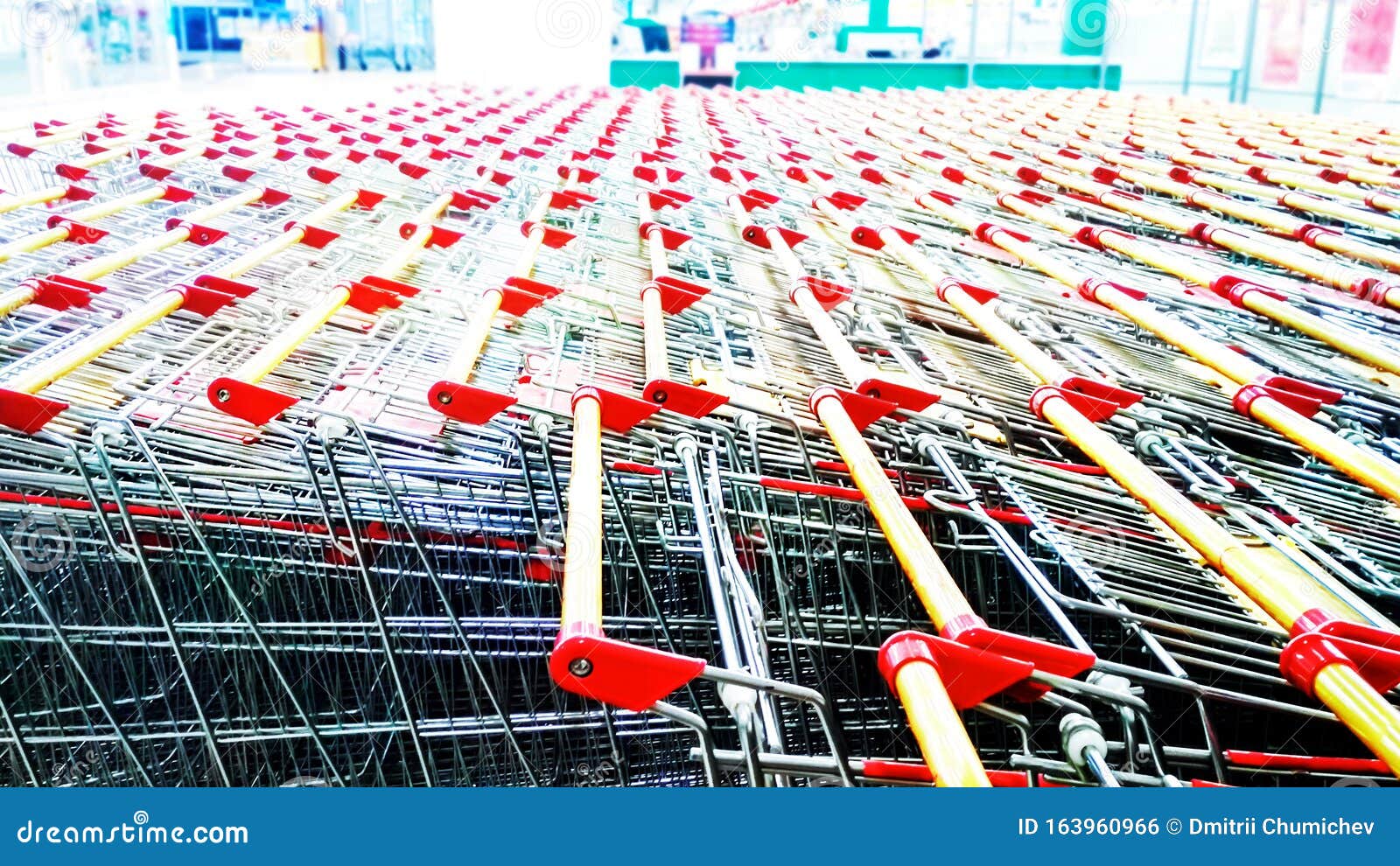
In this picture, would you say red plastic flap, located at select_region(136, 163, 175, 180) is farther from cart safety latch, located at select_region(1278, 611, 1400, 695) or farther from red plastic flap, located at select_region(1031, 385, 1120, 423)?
cart safety latch, located at select_region(1278, 611, 1400, 695)

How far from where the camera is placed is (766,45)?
16.2 metres

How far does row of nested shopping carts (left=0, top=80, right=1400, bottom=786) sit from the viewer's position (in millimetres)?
1376

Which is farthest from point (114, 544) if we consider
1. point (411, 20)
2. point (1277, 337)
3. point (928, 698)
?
point (411, 20)

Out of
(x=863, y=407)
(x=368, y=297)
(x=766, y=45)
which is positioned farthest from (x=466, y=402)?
(x=766, y=45)

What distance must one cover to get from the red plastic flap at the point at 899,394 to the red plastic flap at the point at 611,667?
0.98 metres

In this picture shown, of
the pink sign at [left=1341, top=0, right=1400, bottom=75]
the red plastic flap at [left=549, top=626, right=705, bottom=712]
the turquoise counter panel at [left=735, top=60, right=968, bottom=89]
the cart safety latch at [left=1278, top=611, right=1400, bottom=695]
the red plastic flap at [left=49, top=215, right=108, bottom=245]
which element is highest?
the pink sign at [left=1341, top=0, right=1400, bottom=75]

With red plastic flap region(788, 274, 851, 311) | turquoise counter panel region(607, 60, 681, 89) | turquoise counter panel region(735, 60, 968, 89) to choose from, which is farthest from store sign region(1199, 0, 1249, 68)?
red plastic flap region(788, 274, 851, 311)

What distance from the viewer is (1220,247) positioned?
3949 mm

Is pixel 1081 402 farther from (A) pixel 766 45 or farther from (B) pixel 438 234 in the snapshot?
(A) pixel 766 45

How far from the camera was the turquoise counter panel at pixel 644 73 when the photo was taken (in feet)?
51.1

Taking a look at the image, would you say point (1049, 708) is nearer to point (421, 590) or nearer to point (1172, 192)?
point (421, 590)

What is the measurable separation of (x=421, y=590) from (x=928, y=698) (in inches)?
53.1

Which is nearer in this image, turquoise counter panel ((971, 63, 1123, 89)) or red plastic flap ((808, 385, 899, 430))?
red plastic flap ((808, 385, 899, 430))

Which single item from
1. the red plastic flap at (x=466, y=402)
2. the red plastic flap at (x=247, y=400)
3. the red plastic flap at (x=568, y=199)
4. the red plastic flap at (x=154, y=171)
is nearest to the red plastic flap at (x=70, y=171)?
the red plastic flap at (x=154, y=171)
